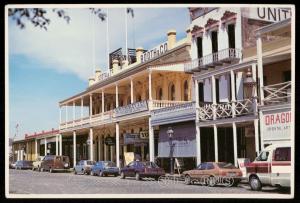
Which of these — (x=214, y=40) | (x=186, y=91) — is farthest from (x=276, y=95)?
(x=186, y=91)

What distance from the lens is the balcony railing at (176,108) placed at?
2886 centimetres

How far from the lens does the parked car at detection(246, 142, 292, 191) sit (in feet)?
60.7

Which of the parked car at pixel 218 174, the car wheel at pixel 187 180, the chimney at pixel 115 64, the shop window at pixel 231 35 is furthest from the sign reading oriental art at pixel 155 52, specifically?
the parked car at pixel 218 174

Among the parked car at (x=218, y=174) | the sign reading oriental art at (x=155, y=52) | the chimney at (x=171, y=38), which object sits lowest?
the parked car at (x=218, y=174)

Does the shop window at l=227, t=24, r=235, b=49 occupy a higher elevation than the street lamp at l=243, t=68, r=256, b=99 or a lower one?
higher

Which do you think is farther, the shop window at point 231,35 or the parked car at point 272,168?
the shop window at point 231,35

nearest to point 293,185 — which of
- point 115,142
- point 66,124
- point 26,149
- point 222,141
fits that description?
point 222,141

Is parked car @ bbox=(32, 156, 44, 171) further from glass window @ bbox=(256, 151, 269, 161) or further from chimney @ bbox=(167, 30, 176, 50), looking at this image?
glass window @ bbox=(256, 151, 269, 161)

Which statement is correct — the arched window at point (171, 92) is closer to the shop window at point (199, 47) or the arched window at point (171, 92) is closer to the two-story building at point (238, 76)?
the two-story building at point (238, 76)

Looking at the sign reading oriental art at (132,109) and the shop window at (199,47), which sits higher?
the shop window at (199,47)

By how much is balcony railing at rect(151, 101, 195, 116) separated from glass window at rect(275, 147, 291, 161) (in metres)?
9.82

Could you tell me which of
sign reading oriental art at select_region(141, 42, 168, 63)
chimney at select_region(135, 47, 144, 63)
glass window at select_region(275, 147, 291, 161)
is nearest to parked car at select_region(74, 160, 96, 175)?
sign reading oriental art at select_region(141, 42, 168, 63)

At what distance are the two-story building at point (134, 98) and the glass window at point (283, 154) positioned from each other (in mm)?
13518

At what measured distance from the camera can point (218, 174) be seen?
22609 millimetres
